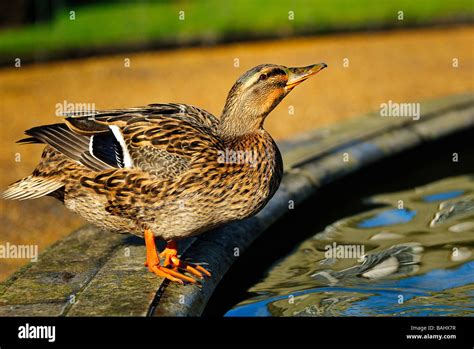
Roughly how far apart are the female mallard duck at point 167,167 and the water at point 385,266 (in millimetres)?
429

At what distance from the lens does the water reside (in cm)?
397

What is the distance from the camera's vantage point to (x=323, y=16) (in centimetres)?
1405

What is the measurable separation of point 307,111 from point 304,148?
331cm

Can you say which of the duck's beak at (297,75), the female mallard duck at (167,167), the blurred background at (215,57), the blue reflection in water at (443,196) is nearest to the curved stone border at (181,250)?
the female mallard duck at (167,167)

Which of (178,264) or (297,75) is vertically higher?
(297,75)

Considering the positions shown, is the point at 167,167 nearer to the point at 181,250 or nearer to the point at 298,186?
the point at 181,250

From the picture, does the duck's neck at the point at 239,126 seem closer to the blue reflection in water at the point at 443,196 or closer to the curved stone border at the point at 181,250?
the curved stone border at the point at 181,250

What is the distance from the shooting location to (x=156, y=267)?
13.1 ft

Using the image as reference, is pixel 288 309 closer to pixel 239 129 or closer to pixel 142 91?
pixel 239 129

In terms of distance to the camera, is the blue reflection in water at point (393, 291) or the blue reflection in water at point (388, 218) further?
the blue reflection in water at point (388, 218)

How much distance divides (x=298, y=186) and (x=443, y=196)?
35.2 inches

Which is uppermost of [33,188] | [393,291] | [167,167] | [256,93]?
[256,93]

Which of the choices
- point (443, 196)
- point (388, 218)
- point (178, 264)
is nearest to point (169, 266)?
point (178, 264)

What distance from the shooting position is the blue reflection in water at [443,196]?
540cm
